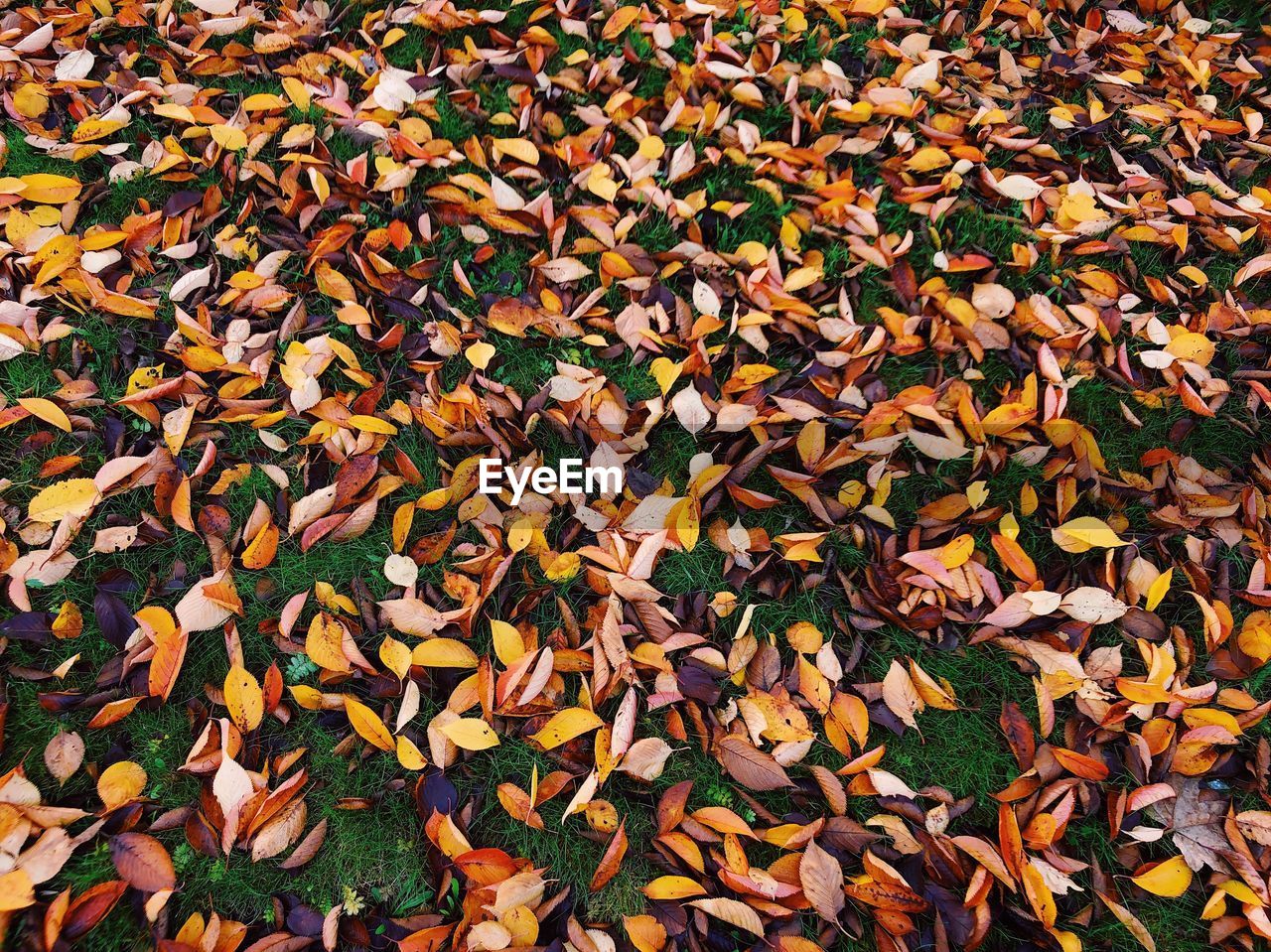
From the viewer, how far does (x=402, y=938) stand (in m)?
1.55

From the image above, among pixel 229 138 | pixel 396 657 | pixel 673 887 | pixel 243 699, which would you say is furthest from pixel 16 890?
pixel 229 138

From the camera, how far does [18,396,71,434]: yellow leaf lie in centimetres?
197

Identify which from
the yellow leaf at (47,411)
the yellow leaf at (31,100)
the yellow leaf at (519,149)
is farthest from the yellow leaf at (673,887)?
the yellow leaf at (31,100)

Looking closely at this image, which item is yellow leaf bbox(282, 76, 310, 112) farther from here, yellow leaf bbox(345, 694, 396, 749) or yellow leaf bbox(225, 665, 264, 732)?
yellow leaf bbox(345, 694, 396, 749)

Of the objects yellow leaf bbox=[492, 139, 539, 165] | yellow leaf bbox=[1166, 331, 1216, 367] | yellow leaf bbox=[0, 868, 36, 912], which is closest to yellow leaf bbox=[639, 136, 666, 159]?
yellow leaf bbox=[492, 139, 539, 165]

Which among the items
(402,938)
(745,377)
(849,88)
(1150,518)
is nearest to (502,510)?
(745,377)

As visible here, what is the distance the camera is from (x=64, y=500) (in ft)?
6.19

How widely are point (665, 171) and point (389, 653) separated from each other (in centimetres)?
173

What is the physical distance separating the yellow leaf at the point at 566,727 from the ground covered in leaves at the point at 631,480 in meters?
0.02

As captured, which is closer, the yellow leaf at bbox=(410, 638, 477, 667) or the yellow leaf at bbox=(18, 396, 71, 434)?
the yellow leaf at bbox=(410, 638, 477, 667)

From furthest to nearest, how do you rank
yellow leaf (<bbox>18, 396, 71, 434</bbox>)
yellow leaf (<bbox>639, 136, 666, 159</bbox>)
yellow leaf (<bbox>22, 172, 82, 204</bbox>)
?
1. yellow leaf (<bbox>639, 136, 666, 159</bbox>)
2. yellow leaf (<bbox>22, 172, 82, 204</bbox>)
3. yellow leaf (<bbox>18, 396, 71, 434</bbox>)

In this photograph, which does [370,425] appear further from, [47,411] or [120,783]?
[120,783]

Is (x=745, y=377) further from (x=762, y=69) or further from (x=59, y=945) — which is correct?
(x=59, y=945)

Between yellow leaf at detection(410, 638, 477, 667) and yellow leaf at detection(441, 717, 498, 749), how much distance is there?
0.13 metres
